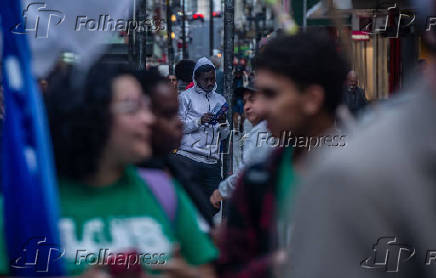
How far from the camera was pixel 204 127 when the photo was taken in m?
8.47

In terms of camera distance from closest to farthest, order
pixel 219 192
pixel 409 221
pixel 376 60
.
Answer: pixel 409 221, pixel 219 192, pixel 376 60

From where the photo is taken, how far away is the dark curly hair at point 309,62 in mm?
3129

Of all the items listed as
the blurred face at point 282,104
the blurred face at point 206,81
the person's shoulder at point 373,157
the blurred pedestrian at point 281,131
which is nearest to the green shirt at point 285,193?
the blurred pedestrian at point 281,131

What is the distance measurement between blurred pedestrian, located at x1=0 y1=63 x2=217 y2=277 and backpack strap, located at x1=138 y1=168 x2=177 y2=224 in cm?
1

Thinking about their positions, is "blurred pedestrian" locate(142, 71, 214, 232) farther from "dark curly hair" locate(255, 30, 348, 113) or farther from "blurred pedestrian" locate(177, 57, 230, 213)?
"blurred pedestrian" locate(177, 57, 230, 213)

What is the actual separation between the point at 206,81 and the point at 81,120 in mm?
6052

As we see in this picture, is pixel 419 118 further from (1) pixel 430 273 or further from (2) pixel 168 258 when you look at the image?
(2) pixel 168 258

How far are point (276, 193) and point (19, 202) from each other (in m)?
0.82

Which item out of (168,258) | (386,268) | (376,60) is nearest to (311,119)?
(168,258)

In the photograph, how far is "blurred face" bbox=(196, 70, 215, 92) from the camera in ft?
28.6

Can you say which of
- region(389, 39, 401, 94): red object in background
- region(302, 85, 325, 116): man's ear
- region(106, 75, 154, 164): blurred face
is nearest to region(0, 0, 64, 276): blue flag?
region(106, 75, 154, 164): blurred face

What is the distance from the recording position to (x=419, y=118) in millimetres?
1258

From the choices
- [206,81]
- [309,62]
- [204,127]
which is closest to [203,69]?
[206,81]

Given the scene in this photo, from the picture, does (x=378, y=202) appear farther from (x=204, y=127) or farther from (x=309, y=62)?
(x=204, y=127)
